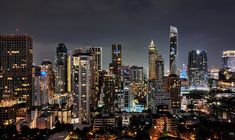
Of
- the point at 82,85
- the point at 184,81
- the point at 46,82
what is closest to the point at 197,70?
the point at 184,81

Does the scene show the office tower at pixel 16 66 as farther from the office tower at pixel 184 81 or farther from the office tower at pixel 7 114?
the office tower at pixel 184 81

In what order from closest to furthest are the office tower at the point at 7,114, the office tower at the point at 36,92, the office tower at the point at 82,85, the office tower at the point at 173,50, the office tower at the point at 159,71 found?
the office tower at the point at 7,114, the office tower at the point at 82,85, the office tower at the point at 36,92, the office tower at the point at 159,71, the office tower at the point at 173,50

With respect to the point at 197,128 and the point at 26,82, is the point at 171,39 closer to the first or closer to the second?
the point at 26,82

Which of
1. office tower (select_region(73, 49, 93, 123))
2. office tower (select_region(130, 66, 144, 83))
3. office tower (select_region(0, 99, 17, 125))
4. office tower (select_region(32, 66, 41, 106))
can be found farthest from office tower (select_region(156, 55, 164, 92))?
office tower (select_region(0, 99, 17, 125))

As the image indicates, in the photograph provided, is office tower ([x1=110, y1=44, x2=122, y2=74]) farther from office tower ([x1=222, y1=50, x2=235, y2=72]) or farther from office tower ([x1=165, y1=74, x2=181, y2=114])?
office tower ([x1=222, y1=50, x2=235, y2=72])

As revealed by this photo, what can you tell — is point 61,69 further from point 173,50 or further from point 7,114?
point 7,114

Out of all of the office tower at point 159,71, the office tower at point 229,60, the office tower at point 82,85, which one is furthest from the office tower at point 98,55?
the office tower at point 229,60

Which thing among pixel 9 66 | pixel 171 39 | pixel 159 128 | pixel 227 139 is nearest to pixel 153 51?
pixel 171 39
